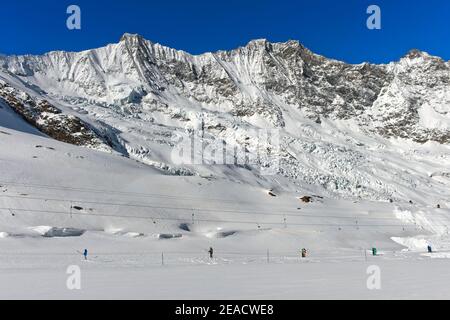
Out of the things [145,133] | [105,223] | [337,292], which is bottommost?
[337,292]

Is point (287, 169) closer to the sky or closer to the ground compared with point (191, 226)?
closer to the sky

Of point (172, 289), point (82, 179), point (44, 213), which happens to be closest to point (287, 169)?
point (82, 179)

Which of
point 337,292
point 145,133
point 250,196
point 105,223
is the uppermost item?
point 145,133

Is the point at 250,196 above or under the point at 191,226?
above

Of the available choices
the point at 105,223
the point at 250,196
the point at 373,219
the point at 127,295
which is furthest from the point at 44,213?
the point at 373,219

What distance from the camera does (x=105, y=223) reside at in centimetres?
5825

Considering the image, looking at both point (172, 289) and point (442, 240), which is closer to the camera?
point (172, 289)

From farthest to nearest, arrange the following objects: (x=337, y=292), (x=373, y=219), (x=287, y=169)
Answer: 1. (x=287, y=169)
2. (x=373, y=219)
3. (x=337, y=292)

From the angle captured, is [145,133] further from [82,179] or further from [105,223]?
[105,223]
